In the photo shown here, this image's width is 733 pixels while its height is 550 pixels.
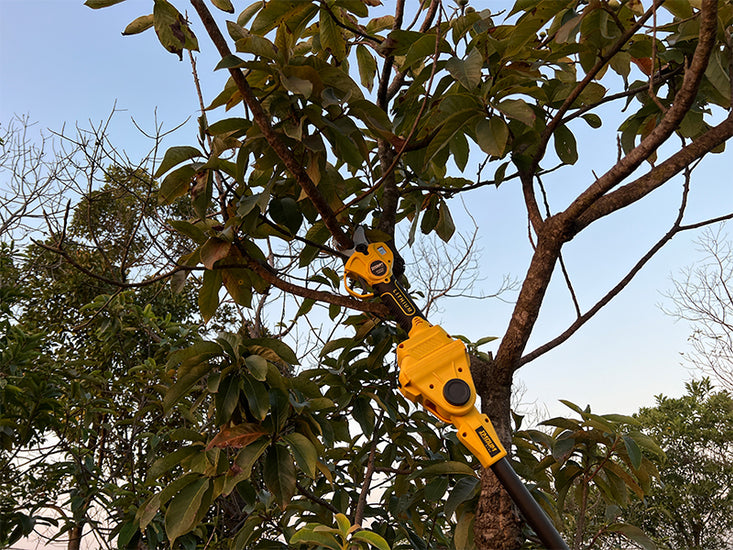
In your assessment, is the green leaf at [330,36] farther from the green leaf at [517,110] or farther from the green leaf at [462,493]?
the green leaf at [462,493]

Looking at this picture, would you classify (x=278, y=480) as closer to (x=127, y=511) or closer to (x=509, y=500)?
(x=509, y=500)

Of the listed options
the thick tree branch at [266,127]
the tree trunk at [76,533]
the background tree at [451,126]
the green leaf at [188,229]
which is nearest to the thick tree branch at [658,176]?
the background tree at [451,126]

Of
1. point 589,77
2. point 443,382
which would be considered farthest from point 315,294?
point 589,77

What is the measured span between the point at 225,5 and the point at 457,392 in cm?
96

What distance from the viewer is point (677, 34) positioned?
1110 millimetres

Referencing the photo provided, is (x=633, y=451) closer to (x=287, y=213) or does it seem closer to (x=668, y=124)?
(x=668, y=124)

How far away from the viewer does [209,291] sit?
1163 mm

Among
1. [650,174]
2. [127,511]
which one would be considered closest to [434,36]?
[650,174]

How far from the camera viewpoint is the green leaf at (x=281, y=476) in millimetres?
1036

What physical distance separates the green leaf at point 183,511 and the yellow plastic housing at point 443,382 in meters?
0.45

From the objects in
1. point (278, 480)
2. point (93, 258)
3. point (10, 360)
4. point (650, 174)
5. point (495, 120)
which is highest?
point (93, 258)

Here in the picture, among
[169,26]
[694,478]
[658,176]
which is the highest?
[169,26]

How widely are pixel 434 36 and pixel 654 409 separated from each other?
497 centimetres

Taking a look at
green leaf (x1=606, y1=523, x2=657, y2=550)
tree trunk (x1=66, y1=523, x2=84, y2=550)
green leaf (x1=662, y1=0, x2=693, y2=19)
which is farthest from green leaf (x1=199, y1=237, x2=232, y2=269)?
tree trunk (x1=66, y1=523, x2=84, y2=550)
